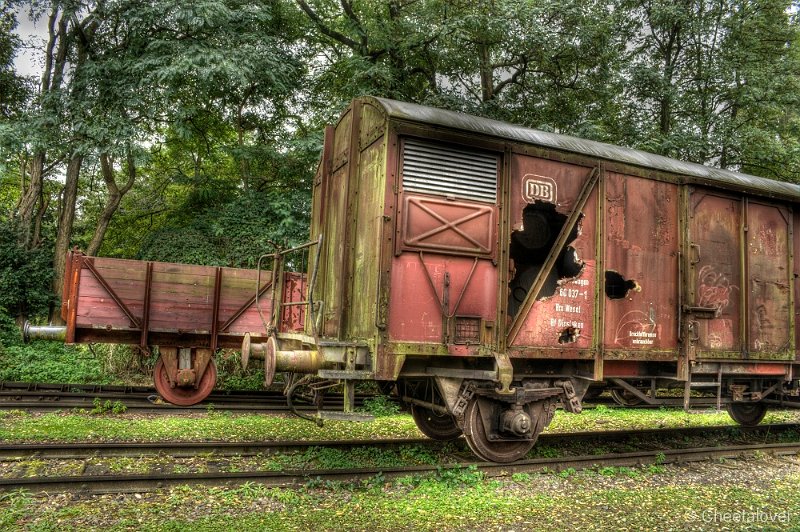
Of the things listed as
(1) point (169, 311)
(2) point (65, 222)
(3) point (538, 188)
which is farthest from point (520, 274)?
(2) point (65, 222)

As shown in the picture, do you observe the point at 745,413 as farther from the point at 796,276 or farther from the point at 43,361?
the point at 43,361

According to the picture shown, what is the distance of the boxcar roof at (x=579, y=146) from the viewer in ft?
19.6

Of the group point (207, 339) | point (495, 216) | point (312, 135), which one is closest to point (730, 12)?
point (312, 135)

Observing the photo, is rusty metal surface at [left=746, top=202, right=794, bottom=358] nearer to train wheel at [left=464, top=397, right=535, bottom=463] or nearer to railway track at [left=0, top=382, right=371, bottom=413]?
train wheel at [left=464, top=397, right=535, bottom=463]

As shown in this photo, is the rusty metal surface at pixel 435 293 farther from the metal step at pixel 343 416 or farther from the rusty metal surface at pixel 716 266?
the rusty metal surface at pixel 716 266

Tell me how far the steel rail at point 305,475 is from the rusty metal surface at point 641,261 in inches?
59.4


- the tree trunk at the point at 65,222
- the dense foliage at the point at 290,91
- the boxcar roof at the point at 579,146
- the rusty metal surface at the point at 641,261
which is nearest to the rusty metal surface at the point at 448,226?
the boxcar roof at the point at 579,146

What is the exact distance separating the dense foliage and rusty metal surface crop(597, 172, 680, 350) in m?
8.09

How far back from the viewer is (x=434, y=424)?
24.8 feet

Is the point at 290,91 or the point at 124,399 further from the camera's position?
the point at 290,91

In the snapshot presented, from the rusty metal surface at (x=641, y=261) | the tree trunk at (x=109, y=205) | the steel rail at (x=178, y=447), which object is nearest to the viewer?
the steel rail at (x=178, y=447)

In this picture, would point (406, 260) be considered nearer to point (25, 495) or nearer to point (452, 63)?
point (25, 495)

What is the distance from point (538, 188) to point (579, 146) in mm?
901

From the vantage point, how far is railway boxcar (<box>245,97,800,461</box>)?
19.0 ft
